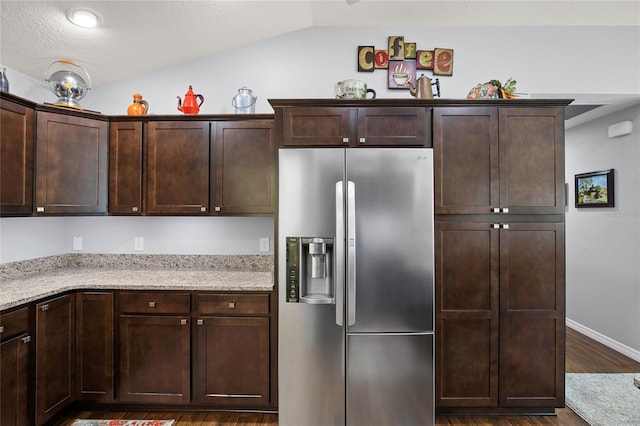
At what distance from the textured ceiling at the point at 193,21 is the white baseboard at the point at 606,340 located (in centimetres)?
307

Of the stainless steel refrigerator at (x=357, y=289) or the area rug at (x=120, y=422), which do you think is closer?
the stainless steel refrigerator at (x=357, y=289)

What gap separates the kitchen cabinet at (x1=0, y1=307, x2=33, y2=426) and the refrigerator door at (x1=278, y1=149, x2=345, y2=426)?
1.53 metres

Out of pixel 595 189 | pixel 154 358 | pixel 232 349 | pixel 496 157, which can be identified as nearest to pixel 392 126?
pixel 496 157

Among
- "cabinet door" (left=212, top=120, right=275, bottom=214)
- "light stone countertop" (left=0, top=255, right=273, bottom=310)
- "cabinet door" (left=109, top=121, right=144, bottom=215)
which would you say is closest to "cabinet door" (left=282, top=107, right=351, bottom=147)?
"cabinet door" (left=212, top=120, right=275, bottom=214)

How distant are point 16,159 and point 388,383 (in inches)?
114

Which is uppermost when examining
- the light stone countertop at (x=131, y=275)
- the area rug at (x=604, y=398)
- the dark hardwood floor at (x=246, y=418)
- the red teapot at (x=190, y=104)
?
the red teapot at (x=190, y=104)

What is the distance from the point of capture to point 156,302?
7.75ft

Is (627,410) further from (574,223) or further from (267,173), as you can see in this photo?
(267,173)

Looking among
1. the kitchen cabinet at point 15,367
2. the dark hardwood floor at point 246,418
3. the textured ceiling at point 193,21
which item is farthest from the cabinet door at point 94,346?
the textured ceiling at point 193,21

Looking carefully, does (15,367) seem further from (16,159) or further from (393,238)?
(393,238)

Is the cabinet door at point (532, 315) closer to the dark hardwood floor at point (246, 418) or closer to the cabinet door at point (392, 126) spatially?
the dark hardwood floor at point (246, 418)

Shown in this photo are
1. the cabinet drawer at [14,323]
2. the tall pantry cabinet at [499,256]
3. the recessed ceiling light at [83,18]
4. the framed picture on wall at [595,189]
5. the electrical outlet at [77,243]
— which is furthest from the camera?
the framed picture on wall at [595,189]

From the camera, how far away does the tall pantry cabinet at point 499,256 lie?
2311 millimetres

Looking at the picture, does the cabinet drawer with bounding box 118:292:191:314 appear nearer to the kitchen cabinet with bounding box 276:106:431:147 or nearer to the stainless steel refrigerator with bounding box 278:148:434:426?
the stainless steel refrigerator with bounding box 278:148:434:426
